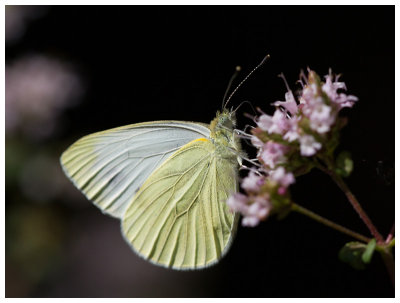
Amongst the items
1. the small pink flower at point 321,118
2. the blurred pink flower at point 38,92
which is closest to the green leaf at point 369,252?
the small pink flower at point 321,118

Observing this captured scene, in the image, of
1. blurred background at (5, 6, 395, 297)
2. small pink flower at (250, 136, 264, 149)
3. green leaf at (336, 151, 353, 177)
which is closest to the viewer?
green leaf at (336, 151, 353, 177)

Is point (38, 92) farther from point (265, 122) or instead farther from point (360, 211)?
point (360, 211)

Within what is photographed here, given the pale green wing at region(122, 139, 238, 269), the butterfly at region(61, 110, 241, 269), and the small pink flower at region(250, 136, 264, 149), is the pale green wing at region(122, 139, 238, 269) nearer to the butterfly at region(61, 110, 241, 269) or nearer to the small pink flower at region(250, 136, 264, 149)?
the butterfly at region(61, 110, 241, 269)

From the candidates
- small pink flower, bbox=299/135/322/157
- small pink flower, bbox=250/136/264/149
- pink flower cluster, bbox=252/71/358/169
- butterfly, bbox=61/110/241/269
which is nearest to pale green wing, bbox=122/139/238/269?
butterfly, bbox=61/110/241/269

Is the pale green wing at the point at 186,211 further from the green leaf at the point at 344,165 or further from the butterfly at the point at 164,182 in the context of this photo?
the green leaf at the point at 344,165

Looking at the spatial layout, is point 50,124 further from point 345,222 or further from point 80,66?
point 345,222

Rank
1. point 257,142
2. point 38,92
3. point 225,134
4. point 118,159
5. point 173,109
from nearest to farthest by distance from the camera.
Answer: point 257,142 < point 225,134 < point 118,159 < point 38,92 < point 173,109

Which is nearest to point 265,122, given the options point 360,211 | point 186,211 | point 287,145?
point 287,145
